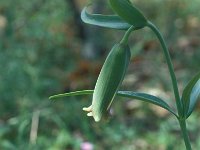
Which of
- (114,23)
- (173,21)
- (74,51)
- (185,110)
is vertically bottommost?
(74,51)

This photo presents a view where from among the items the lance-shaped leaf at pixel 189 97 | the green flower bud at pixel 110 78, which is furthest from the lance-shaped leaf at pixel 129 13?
the lance-shaped leaf at pixel 189 97

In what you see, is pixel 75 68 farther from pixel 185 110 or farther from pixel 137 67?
pixel 185 110

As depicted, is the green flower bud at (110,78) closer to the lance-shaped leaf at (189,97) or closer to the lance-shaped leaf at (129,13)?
the lance-shaped leaf at (129,13)

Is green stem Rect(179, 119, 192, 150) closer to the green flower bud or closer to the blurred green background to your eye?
the green flower bud

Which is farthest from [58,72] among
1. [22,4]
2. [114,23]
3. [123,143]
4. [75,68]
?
[114,23]

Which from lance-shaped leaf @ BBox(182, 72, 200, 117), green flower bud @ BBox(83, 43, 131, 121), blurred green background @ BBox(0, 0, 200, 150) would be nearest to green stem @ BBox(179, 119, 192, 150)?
lance-shaped leaf @ BBox(182, 72, 200, 117)

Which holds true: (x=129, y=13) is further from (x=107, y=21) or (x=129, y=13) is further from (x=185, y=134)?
(x=185, y=134)
